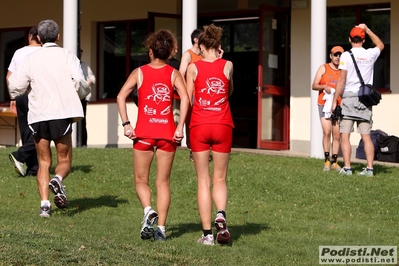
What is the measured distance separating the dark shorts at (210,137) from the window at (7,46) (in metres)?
13.1

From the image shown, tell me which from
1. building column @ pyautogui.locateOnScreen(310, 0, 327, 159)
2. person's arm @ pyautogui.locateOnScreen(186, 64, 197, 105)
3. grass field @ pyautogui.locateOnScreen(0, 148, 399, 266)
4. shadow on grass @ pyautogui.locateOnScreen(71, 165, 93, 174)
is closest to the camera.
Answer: grass field @ pyautogui.locateOnScreen(0, 148, 399, 266)

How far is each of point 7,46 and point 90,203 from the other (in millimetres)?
10871

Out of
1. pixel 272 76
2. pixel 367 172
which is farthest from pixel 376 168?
pixel 272 76

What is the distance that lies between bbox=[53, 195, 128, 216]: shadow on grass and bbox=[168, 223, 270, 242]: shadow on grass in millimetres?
1435

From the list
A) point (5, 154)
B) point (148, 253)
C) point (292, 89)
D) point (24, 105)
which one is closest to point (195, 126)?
point (148, 253)

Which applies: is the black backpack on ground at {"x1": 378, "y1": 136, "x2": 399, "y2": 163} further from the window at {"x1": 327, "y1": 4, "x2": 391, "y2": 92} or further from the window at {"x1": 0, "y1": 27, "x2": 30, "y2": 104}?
the window at {"x1": 0, "y1": 27, "x2": 30, "y2": 104}

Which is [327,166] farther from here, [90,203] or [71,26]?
[71,26]

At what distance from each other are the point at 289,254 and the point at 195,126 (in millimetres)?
1363

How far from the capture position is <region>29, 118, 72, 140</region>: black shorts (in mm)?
9703

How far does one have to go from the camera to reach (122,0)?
19.7 m

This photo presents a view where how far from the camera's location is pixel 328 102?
13.7m

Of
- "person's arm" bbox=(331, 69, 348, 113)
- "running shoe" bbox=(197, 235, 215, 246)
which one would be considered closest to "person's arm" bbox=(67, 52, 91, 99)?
"running shoe" bbox=(197, 235, 215, 246)

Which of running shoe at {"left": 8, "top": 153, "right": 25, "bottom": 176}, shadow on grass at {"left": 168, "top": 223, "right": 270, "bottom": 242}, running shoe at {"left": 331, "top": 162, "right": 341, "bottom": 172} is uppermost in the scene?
running shoe at {"left": 8, "top": 153, "right": 25, "bottom": 176}

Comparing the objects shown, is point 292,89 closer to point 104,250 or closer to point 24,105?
point 24,105
